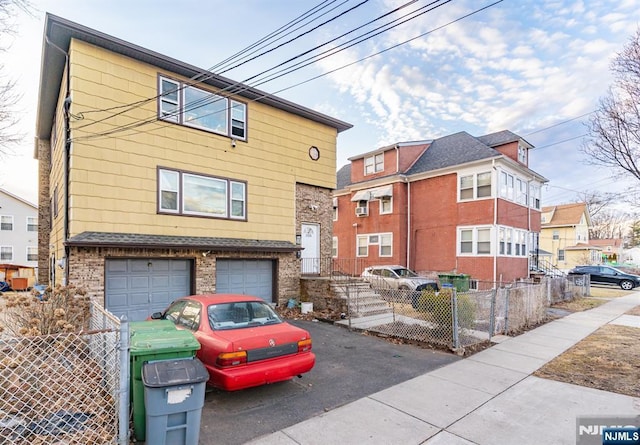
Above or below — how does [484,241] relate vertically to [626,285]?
above

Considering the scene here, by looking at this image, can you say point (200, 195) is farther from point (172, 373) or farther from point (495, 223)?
point (495, 223)

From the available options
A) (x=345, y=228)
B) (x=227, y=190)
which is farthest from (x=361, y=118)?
(x=345, y=228)

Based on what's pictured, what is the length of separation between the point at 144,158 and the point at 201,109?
8.50ft

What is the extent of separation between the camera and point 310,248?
14.5 meters

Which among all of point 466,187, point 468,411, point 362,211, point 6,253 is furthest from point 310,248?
point 6,253

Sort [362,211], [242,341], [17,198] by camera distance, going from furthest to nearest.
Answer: [17,198] → [362,211] → [242,341]

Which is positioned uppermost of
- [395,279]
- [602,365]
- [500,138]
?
[500,138]

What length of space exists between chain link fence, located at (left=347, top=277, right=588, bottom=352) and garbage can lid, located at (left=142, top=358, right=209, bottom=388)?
19.1 ft

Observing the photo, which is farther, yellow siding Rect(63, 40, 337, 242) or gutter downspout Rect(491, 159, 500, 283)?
gutter downspout Rect(491, 159, 500, 283)

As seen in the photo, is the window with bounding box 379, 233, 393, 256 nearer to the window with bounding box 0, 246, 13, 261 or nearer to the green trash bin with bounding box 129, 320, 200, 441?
the green trash bin with bounding box 129, 320, 200, 441

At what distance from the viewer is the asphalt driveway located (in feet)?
13.5

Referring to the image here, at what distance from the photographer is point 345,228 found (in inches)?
964

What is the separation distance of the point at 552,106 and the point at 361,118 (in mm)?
8472
